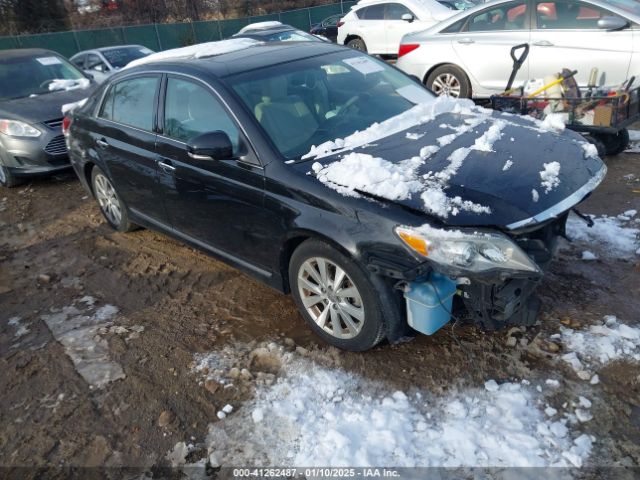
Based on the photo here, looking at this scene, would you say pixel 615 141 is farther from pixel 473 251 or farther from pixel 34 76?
pixel 34 76

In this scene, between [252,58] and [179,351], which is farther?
[252,58]

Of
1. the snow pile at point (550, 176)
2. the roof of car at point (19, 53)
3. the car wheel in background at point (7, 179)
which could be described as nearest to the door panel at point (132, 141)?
the snow pile at point (550, 176)

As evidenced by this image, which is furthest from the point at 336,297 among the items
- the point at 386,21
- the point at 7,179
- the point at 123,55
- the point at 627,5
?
the point at 386,21

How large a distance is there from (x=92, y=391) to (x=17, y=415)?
419 millimetres

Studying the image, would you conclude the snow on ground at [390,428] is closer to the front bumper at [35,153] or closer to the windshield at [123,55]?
the front bumper at [35,153]

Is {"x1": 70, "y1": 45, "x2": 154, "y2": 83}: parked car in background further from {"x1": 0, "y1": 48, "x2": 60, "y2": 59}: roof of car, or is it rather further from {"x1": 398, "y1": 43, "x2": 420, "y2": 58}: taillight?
{"x1": 398, "y1": 43, "x2": 420, "y2": 58}: taillight

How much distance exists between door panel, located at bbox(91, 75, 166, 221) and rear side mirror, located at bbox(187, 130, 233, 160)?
0.94m

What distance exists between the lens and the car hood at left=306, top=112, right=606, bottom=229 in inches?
103

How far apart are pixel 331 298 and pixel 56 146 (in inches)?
217

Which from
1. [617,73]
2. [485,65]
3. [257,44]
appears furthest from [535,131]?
[485,65]

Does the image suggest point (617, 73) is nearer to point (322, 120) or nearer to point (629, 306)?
point (629, 306)

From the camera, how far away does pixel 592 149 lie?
335 centimetres

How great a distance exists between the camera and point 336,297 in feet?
9.98

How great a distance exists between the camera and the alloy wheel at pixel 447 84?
25.3ft
